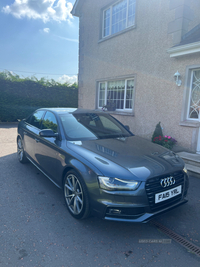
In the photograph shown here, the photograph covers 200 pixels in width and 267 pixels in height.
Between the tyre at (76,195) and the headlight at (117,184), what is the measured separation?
13.8 inches

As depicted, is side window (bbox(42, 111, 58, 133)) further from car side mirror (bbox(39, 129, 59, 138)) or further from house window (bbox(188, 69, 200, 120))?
house window (bbox(188, 69, 200, 120))

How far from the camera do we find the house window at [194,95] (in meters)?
5.76

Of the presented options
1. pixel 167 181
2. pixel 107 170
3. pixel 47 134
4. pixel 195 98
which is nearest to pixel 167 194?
pixel 167 181

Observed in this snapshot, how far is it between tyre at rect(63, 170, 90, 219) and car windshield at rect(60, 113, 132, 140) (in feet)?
2.46

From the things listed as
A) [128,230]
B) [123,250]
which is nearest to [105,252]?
[123,250]

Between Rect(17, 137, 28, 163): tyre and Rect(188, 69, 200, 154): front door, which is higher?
Rect(188, 69, 200, 154): front door

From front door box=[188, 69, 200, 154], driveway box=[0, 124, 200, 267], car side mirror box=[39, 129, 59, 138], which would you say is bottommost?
driveway box=[0, 124, 200, 267]

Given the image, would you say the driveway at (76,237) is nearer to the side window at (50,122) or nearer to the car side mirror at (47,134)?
the car side mirror at (47,134)

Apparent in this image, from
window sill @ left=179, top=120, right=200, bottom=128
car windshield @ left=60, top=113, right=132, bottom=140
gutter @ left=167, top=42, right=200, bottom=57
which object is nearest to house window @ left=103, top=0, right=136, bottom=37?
gutter @ left=167, top=42, right=200, bottom=57

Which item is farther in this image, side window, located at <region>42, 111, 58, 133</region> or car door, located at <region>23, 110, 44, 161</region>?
car door, located at <region>23, 110, 44, 161</region>

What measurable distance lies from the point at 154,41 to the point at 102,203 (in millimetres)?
6272

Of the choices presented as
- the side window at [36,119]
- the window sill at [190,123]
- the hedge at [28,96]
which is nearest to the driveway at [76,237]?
the side window at [36,119]

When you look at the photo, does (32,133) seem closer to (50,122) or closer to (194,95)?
(50,122)

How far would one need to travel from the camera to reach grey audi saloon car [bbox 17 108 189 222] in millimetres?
2410
